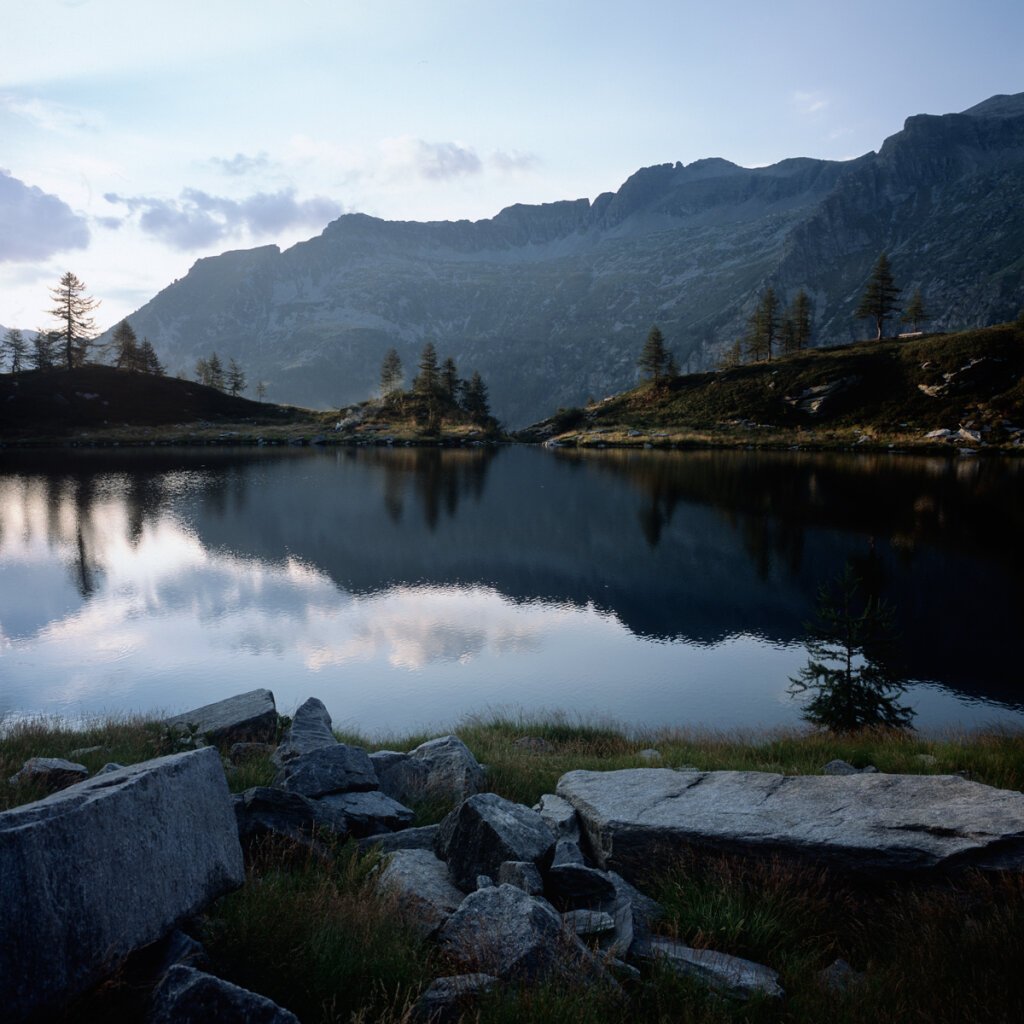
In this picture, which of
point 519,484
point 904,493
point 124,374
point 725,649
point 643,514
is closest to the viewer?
point 725,649

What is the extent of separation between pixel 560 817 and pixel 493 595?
76.4ft

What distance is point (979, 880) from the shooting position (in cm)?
661

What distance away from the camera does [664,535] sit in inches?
1758

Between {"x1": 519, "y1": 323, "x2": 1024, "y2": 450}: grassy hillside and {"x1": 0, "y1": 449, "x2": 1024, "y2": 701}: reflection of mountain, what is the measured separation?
31100 mm

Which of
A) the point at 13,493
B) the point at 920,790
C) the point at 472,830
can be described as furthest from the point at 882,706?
the point at 13,493

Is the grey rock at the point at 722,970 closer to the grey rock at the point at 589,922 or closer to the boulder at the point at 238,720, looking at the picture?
the grey rock at the point at 589,922

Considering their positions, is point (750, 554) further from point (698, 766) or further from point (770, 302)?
point (770, 302)

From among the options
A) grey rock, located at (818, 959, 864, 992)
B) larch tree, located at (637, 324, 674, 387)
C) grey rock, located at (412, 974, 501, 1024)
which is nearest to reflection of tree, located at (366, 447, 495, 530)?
grey rock, located at (818, 959, 864, 992)

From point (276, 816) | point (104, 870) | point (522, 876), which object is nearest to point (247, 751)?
point (276, 816)

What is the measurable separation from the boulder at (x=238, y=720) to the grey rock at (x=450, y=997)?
31.7 feet

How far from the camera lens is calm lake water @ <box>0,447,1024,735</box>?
2047cm

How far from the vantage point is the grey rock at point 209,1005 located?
13.0 ft

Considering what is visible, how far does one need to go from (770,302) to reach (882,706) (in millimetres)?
164676

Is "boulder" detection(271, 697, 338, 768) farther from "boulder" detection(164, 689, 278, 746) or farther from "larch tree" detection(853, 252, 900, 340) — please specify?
"larch tree" detection(853, 252, 900, 340)
